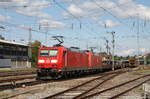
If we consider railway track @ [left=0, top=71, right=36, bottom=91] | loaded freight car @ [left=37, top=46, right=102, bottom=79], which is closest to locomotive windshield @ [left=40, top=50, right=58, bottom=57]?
loaded freight car @ [left=37, top=46, right=102, bottom=79]

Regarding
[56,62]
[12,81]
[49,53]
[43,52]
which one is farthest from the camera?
[43,52]

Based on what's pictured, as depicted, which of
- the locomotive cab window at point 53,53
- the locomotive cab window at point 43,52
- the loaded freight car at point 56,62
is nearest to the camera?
the loaded freight car at point 56,62

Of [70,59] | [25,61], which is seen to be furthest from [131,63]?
[70,59]

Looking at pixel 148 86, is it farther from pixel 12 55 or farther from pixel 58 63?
pixel 12 55

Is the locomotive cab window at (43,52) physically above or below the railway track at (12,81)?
above

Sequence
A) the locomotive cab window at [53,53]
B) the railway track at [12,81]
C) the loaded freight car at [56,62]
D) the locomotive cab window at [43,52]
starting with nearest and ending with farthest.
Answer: the railway track at [12,81], the loaded freight car at [56,62], the locomotive cab window at [53,53], the locomotive cab window at [43,52]

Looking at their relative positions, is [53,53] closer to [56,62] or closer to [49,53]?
[49,53]

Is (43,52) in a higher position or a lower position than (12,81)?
higher

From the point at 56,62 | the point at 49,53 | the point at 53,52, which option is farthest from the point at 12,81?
the point at 53,52

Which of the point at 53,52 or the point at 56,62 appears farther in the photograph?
the point at 53,52

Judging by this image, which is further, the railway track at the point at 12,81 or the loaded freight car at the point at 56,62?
the loaded freight car at the point at 56,62

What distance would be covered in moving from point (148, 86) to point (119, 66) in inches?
2050

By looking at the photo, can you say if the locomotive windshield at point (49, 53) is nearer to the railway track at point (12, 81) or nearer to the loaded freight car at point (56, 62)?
the loaded freight car at point (56, 62)

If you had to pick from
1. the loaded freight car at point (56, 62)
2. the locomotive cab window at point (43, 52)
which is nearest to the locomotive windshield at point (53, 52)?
the loaded freight car at point (56, 62)
